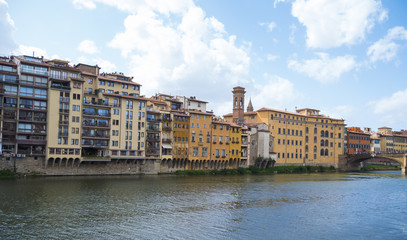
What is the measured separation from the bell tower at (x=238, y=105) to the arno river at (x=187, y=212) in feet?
161

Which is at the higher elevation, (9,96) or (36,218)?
(9,96)

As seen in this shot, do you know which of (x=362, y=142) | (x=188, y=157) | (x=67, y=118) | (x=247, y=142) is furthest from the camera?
(x=362, y=142)

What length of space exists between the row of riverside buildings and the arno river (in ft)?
30.6

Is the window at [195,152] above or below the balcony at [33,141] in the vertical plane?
below

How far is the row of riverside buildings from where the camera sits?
64.4 meters

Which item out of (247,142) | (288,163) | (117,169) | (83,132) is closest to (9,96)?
(83,132)

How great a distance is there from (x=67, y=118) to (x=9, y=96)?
9.95m

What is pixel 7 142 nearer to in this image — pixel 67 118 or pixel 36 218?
pixel 67 118

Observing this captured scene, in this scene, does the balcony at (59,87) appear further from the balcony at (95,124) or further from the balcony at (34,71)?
Result: the balcony at (95,124)

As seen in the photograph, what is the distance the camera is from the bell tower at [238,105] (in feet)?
355

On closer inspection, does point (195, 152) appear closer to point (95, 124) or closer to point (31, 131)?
point (95, 124)

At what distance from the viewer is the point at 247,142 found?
328 ft

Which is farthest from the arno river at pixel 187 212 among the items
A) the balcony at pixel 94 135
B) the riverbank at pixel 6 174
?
the balcony at pixel 94 135

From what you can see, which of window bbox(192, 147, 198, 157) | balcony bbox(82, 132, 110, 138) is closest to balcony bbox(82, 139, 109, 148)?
balcony bbox(82, 132, 110, 138)
